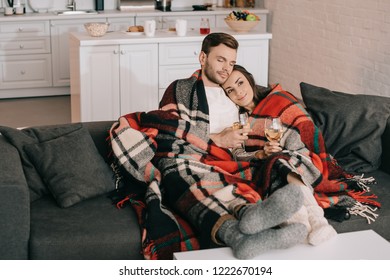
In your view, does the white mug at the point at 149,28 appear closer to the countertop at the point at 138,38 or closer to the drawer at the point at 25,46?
the countertop at the point at 138,38

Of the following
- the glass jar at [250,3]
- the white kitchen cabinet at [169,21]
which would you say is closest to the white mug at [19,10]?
the white kitchen cabinet at [169,21]

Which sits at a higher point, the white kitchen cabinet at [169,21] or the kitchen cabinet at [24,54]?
the white kitchen cabinet at [169,21]

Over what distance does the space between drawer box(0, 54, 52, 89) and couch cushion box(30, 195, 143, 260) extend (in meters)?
4.00

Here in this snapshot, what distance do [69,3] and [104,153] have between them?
13.2 feet

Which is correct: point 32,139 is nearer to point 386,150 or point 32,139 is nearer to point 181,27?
point 386,150

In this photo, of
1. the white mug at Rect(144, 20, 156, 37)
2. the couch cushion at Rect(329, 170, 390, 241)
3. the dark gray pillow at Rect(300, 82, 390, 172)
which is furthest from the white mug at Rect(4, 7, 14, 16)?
the couch cushion at Rect(329, 170, 390, 241)

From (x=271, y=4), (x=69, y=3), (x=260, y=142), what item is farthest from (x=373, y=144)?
(x=69, y=3)

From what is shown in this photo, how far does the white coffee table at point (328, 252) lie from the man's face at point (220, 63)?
1228 millimetres

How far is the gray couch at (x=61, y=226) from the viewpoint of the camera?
9.52 ft

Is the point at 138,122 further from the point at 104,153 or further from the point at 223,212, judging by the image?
the point at 223,212

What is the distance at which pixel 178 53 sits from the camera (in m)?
5.39

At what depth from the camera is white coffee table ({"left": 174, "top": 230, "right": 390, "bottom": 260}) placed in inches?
103

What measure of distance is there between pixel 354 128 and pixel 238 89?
62 cm

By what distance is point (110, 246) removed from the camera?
2955 mm
